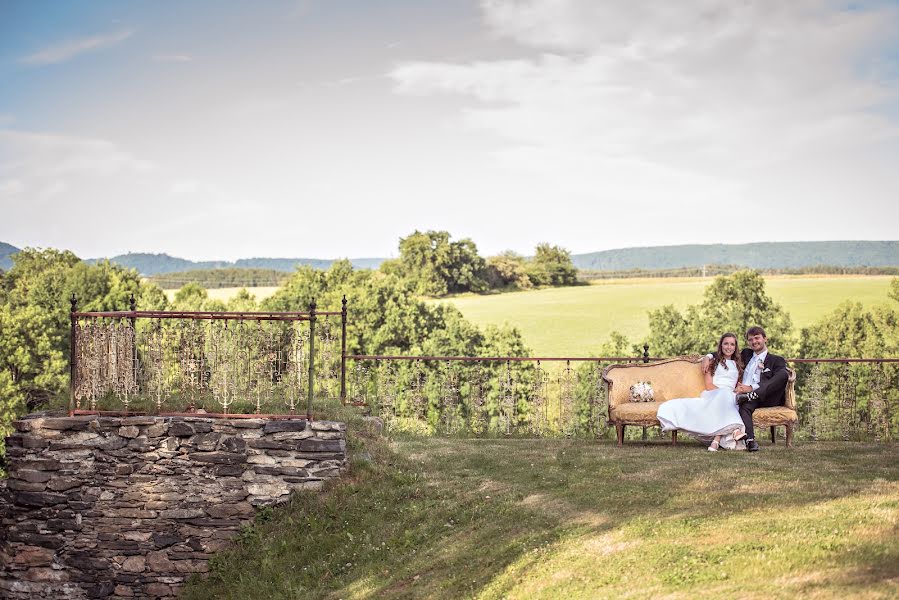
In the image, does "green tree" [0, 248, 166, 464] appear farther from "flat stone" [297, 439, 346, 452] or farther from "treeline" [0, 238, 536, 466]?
"flat stone" [297, 439, 346, 452]

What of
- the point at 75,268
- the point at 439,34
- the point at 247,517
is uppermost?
the point at 439,34

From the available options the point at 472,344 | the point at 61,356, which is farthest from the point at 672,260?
the point at 61,356

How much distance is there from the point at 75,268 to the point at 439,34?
21738 millimetres

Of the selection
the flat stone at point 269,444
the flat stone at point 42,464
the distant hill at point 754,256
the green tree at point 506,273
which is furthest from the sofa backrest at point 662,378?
the green tree at point 506,273

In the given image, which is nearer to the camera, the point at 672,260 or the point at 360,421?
the point at 360,421

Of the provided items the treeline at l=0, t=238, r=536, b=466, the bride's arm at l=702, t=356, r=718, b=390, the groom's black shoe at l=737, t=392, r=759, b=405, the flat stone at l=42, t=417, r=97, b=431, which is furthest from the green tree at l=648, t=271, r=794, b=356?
the flat stone at l=42, t=417, r=97, b=431

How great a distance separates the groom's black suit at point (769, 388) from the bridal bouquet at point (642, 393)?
1.18 meters

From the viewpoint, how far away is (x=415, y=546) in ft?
26.6

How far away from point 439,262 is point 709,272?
24.4 metres

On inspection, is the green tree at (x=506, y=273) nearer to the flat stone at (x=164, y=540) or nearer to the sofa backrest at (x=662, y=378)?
the sofa backrest at (x=662, y=378)

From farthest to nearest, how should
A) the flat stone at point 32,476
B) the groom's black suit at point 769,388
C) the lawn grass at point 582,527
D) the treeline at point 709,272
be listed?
the treeline at point 709,272 → the groom's black suit at point 769,388 → the flat stone at point 32,476 → the lawn grass at point 582,527

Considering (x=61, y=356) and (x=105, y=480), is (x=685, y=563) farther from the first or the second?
(x=61, y=356)

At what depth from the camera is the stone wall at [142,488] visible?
948cm

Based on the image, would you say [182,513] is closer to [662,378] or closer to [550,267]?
[662,378]
